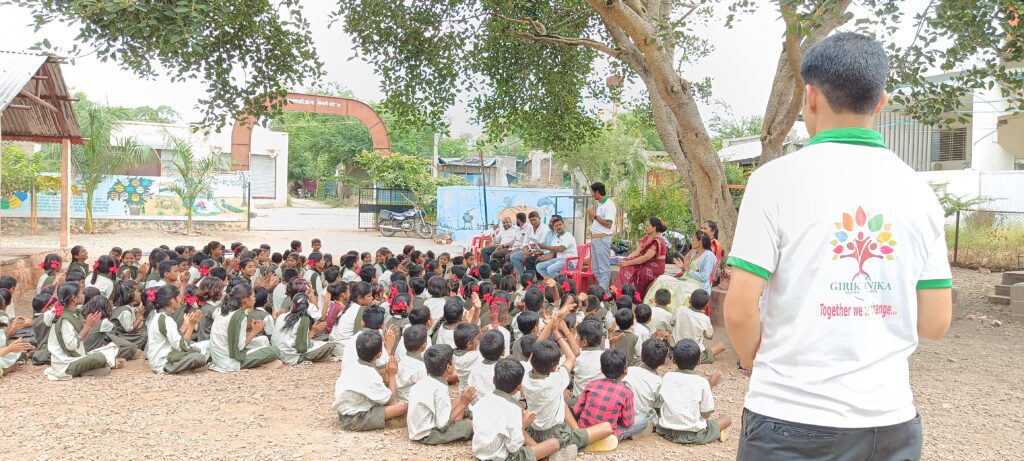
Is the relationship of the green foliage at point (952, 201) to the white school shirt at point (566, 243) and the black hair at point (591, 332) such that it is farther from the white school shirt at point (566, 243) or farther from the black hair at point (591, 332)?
the black hair at point (591, 332)

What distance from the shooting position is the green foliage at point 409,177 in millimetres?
21172

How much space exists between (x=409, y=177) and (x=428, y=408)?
18.0 m

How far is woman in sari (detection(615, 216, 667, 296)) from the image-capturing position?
25.6 feet

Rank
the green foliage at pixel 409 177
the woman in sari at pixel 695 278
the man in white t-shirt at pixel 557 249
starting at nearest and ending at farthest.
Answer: the woman in sari at pixel 695 278, the man in white t-shirt at pixel 557 249, the green foliage at pixel 409 177

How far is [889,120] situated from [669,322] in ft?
55.5

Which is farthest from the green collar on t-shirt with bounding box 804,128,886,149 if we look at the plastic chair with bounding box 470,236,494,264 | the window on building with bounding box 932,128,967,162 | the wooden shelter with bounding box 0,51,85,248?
the window on building with bounding box 932,128,967,162

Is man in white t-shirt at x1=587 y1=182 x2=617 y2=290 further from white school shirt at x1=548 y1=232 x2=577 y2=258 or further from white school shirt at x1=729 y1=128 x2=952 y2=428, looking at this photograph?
white school shirt at x1=729 y1=128 x2=952 y2=428

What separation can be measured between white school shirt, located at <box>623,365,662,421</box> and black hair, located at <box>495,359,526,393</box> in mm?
909

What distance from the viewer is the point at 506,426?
3828 millimetres

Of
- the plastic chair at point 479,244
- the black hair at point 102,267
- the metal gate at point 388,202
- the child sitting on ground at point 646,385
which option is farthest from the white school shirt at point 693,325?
the metal gate at point 388,202

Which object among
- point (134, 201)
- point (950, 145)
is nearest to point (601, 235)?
Result: point (134, 201)

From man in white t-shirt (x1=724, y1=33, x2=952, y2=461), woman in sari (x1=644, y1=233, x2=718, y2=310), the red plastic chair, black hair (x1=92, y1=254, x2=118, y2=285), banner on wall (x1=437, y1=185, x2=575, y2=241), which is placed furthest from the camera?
banner on wall (x1=437, y1=185, x2=575, y2=241)

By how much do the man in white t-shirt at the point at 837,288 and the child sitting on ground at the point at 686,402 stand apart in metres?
2.73

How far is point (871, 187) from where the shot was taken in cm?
157
